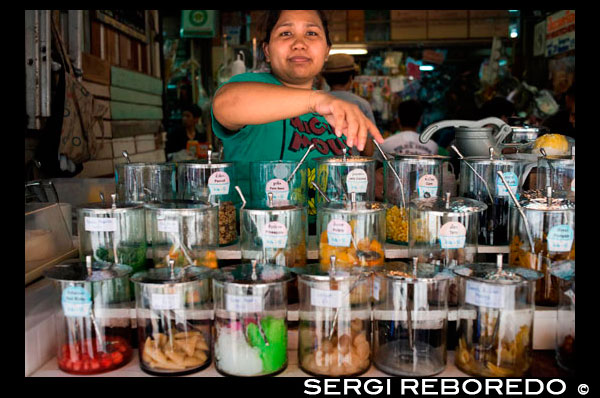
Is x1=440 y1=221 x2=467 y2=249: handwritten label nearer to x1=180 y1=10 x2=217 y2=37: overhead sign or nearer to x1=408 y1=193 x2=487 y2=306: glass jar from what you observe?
x1=408 y1=193 x2=487 y2=306: glass jar

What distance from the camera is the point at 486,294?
134 centimetres

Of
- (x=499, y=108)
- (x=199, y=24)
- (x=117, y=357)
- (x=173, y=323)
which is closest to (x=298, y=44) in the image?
(x=173, y=323)

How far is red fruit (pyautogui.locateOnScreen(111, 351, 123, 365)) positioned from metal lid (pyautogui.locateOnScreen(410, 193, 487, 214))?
88 cm

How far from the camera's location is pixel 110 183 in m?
2.77

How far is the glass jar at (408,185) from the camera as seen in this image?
1.85m

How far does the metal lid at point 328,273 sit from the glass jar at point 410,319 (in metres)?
0.06

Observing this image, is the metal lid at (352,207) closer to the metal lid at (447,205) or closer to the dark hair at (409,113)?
the metal lid at (447,205)

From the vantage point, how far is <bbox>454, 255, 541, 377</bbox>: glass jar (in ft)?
4.44

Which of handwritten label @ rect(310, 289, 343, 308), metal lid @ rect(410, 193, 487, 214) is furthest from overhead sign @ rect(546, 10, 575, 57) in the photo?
handwritten label @ rect(310, 289, 343, 308)

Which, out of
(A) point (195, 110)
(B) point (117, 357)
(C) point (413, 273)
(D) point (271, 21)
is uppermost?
(A) point (195, 110)

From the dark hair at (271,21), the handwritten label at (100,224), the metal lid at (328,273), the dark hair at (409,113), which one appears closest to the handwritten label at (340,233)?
the metal lid at (328,273)

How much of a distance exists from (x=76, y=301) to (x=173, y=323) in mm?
243

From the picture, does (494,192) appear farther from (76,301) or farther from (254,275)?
(76,301)

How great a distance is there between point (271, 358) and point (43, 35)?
1.84 meters
